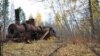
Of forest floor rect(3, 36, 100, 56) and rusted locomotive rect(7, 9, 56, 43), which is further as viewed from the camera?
rusted locomotive rect(7, 9, 56, 43)

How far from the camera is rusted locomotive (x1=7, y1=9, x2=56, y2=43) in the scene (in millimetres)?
20781

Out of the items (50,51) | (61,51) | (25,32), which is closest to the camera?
(61,51)

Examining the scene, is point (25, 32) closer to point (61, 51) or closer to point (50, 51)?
point (50, 51)

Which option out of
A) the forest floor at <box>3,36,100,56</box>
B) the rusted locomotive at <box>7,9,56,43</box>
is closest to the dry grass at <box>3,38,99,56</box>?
the forest floor at <box>3,36,100,56</box>

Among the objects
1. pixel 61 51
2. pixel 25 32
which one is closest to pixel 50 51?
pixel 61 51

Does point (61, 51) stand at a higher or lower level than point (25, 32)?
higher

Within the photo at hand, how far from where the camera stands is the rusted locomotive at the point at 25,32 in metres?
20.8

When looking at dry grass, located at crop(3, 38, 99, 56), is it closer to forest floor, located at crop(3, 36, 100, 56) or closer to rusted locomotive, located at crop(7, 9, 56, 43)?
forest floor, located at crop(3, 36, 100, 56)

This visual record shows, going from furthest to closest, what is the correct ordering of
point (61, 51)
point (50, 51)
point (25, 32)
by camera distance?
point (25, 32), point (50, 51), point (61, 51)

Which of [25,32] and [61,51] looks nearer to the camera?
[61,51]

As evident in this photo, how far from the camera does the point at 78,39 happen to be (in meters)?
14.9

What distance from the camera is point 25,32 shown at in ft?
72.7

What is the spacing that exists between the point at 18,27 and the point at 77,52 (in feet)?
29.1

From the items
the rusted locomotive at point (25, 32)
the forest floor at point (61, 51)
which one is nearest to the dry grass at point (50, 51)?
the forest floor at point (61, 51)
